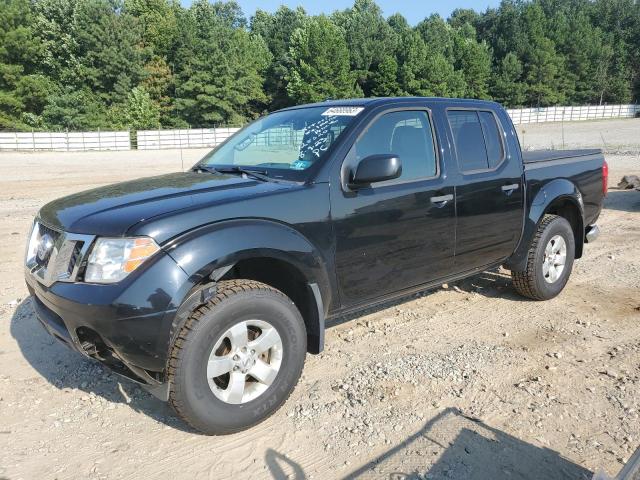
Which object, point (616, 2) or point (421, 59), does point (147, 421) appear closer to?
point (421, 59)

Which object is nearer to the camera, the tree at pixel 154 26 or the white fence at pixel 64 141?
the white fence at pixel 64 141

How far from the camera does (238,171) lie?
386 cm

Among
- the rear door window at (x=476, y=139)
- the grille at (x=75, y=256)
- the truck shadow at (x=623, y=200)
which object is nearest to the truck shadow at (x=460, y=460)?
the grille at (x=75, y=256)

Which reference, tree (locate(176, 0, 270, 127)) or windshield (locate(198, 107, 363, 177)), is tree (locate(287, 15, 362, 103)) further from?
windshield (locate(198, 107, 363, 177))

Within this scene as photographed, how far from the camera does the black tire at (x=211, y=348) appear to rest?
282cm

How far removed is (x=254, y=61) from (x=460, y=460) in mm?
66222

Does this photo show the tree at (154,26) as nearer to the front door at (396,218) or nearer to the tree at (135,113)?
the tree at (135,113)

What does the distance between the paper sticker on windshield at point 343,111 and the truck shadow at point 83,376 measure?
232 centimetres

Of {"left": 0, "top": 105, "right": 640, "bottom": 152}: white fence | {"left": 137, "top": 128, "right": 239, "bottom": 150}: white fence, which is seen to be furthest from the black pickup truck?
{"left": 137, "top": 128, "right": 239, "bottom": 150}: white fence

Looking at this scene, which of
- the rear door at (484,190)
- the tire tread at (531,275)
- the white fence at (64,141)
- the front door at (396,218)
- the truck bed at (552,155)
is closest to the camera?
the front door at (396,218)

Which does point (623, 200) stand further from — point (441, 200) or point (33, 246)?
point (33, 246)

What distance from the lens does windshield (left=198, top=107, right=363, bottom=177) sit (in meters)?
3.65

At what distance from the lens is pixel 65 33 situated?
53.8 m

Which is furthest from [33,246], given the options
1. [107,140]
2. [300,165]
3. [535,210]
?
[107,140]
